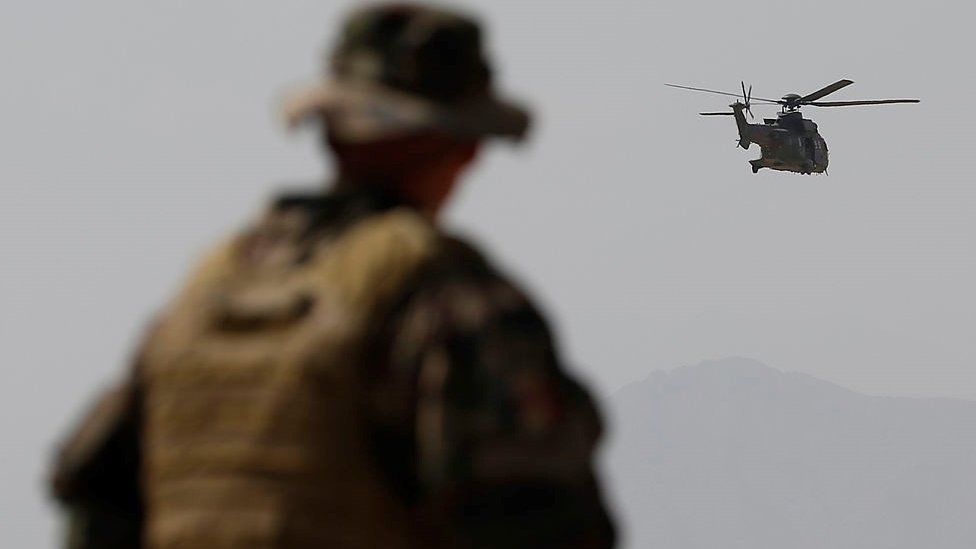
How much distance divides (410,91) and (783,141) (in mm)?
58046

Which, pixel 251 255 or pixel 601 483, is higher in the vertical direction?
pixel 251 255

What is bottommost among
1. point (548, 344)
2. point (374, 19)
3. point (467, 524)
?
point (467, 524)

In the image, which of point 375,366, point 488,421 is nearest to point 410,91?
point 375,366

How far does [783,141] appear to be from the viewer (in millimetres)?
61625

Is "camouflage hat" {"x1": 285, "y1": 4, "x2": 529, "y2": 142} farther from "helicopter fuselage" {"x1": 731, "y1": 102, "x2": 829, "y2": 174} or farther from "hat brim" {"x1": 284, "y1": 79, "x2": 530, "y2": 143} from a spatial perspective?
"helicopter fuselage" {"x1": 731, "y1": 102, "x2": 829, "y2": 174}

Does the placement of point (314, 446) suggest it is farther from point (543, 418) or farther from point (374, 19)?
point (374, 19)

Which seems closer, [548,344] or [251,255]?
[548,344]

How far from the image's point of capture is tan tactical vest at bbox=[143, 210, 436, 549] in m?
3.96

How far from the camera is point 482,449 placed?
3.88 m

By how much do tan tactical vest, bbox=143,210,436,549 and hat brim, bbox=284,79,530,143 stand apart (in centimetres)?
16

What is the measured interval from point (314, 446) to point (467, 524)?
0.29m

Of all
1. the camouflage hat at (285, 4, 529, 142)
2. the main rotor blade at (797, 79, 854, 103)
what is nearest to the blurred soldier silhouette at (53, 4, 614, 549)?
the camouflage hat at (285, 4, 529, 142)

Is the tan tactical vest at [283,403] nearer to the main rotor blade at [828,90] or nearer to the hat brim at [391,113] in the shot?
the hat brim at [391,113]

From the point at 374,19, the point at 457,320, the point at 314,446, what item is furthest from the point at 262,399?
the point at 374,19
